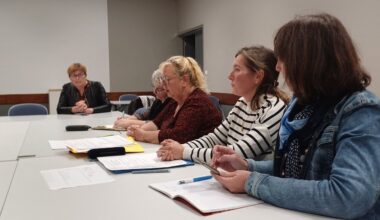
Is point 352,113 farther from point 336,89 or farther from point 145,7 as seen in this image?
point 145,7

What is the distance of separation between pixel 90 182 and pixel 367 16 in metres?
2.78

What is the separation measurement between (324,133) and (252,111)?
774 mm

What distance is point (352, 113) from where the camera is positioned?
38.9 inches

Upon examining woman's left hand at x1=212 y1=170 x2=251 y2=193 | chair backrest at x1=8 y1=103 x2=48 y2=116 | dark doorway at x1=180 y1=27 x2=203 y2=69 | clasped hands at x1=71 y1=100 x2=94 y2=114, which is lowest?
chair backrest at x1=8 y1=103 x2=48 y2=116

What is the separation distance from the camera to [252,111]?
1797 millimetres

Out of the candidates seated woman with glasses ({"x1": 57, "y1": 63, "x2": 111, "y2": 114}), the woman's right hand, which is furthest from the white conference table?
seated woman with glasses ({"x1": 57, "y1": 63, "x2": 111, "y2": 114})

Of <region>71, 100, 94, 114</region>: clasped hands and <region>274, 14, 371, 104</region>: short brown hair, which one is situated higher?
<region>274, 14, 371, 104</region>: short brown hair

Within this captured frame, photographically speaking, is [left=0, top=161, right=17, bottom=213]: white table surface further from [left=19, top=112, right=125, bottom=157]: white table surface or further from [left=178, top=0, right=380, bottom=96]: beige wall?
[left=178, top=0, right=380, bottom=96]: beige wall

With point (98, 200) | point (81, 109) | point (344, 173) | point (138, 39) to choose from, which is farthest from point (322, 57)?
A: point (138, 39)

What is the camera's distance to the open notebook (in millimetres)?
1062

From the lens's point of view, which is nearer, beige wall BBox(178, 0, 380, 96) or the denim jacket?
the denim jacket

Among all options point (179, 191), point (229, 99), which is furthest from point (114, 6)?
point (179, 191)

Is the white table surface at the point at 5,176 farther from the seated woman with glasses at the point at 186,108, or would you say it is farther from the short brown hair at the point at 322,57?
the short brown hair at the point at 322,57

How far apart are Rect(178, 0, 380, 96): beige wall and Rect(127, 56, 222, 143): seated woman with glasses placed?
83cm
